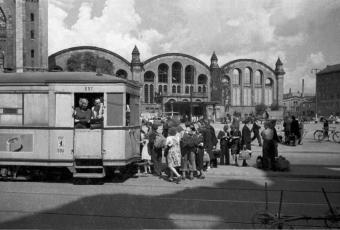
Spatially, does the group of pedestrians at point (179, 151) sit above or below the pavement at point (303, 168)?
above

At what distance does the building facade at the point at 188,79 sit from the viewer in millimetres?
80000

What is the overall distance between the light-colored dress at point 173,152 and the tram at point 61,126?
137 centimetres

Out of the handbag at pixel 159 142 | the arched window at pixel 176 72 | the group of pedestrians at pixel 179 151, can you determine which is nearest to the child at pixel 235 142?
the group of pedestrians at pixel 179 151

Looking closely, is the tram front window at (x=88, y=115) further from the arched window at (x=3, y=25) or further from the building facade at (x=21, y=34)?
the arched window at (x=3, y=25)

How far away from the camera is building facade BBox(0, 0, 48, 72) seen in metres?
61.8

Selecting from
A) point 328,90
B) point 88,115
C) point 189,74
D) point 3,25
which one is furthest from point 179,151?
point 328,90

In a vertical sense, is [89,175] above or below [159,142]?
below

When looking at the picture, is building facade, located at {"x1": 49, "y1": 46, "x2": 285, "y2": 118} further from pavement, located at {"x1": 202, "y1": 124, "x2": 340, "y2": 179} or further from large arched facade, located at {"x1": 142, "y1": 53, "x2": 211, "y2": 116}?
pavement, located at {"x1": 202, "y1": 124, "x2": 340, "y2": 179}

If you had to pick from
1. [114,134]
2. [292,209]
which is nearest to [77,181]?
[114,134]

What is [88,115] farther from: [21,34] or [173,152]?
[21,34]

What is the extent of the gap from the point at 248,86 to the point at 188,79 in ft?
53.5

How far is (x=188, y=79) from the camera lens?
9406cm

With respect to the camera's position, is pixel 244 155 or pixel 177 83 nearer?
pixel 244 155

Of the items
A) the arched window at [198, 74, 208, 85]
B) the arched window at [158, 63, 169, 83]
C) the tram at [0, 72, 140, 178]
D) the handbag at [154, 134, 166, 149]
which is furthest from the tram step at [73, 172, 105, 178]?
the arched window at [198, 74, 208, 85]
